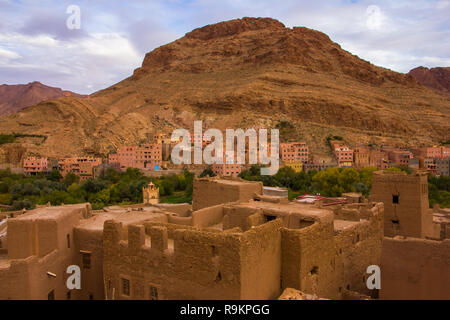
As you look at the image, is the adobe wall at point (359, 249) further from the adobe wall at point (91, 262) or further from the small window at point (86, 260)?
the small window at point (86, 260)

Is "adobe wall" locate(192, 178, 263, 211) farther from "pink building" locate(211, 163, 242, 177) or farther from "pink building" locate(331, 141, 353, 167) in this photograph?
"pink building" locate(331, 141, 353, 167)

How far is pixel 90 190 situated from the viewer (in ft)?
146

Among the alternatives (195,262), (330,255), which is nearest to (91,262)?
(195,262)

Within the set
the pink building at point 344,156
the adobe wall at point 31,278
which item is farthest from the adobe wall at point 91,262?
the pink building at point 344,156

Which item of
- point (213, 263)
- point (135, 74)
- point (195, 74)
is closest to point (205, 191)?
point (213, 263)

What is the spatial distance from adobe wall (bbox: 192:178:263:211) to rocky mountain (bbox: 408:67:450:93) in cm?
15017

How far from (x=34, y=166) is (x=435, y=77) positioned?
5669 inches

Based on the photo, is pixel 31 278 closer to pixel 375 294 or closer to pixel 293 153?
pixel 375 294

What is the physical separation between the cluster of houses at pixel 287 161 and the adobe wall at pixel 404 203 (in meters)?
38.2

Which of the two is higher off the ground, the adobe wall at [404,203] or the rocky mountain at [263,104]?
the rocky mountain at [263,104]

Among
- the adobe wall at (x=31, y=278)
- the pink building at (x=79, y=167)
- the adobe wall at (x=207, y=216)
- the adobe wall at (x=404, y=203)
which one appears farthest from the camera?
the pink building at (x=79, y=167)

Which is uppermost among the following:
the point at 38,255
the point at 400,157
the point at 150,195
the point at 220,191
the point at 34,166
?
the point at 400,157

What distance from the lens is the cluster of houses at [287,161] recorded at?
5259cm
